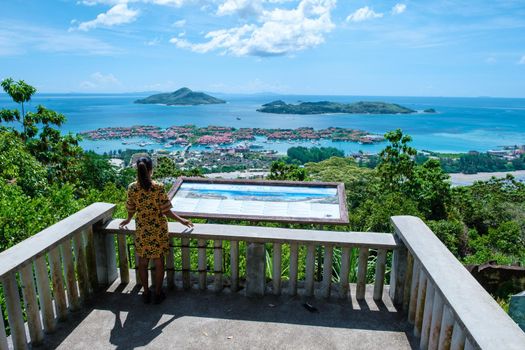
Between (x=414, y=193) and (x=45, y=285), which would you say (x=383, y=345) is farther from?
(x=414, y=193)

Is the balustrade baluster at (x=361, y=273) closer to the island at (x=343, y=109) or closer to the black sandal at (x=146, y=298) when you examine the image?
the black sandal at (x=146, y=298)

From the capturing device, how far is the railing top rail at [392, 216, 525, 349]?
1816 millimetres

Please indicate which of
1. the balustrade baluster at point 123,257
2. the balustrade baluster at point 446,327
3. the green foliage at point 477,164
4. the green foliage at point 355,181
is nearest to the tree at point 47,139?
the green foliage at point 355,181

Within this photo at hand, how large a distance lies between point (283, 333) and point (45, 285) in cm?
178

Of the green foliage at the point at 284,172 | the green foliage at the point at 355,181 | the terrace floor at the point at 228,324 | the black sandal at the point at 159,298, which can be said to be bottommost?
the green foliage at the point at 355,181

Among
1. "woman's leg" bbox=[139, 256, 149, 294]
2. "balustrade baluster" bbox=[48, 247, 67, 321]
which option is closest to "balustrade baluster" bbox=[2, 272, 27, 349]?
"balustrade baluster" bbox=[48, 247, 67, 321]

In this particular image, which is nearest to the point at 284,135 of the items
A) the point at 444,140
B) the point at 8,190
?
the point at 444,140

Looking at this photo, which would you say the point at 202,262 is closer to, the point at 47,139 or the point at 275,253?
the point at 275,253

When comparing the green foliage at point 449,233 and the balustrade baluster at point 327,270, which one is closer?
the balustrade baluster at point 327,270

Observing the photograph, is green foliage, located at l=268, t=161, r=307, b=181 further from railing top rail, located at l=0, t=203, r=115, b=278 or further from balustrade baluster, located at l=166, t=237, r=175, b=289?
railing top rail, located at l=0, t=203, r=115, b=278

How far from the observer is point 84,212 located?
11.4 feet

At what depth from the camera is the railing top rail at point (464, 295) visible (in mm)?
1816

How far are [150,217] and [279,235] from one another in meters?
1.07

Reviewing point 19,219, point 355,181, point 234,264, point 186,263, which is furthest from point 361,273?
point 355,181
